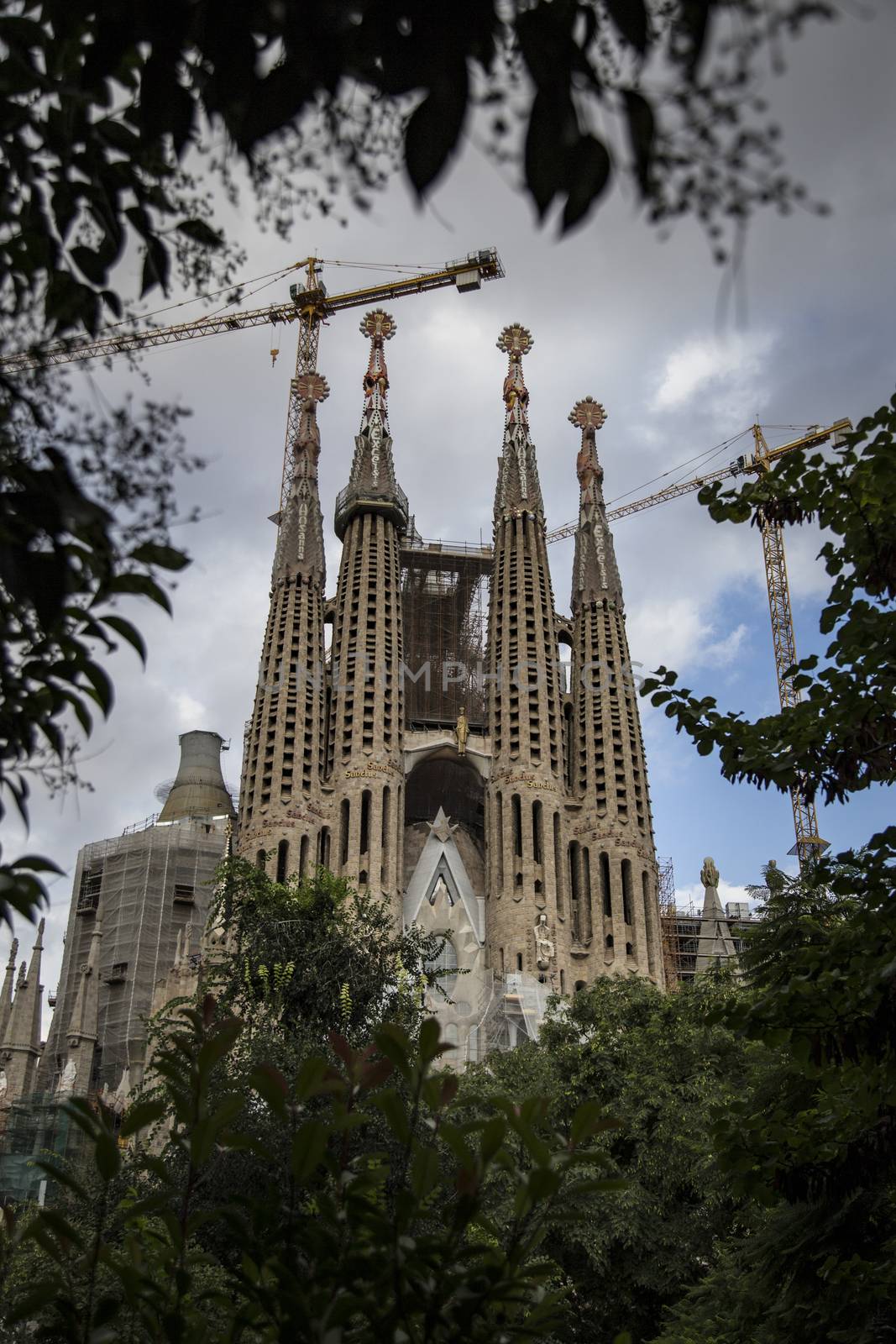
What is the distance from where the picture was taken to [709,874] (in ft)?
174

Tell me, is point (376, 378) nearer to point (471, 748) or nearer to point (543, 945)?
point (471, 748)

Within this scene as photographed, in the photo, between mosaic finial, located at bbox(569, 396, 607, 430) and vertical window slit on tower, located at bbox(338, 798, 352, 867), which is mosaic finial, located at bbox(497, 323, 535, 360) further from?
vertical window slit on tower, located at bbox(338, 798, 352, 867)

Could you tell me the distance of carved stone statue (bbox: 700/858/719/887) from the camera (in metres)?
52.8

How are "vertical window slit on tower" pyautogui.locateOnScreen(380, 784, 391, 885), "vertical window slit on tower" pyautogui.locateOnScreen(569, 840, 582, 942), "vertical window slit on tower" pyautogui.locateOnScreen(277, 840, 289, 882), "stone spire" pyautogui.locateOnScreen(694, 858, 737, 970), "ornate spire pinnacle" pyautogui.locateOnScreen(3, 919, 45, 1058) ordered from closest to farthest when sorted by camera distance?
"vertical window slit on tower" pyautogui.locateOnScreen(277, 840, 289, 882), "vertical window slit on tower" pyautogui.locateOnScreen(380, 784, 391, 885), "vertical window slit on tower" pyautogui.locateOnScreen(569, 840, 582, 942), "ornate spire pinnacle" pyautogui.locateOnScreen(3, 919, 45, 1058), "stone spire" pyautogui.locateOnScreen(694, 858, 737, 970)

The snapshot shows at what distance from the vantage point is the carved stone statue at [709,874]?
173 ft

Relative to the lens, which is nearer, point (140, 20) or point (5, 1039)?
point (140, 20)

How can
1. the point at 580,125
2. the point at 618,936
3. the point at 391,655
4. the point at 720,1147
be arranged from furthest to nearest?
the point at 391,655
the point at 618,936
the point at 720,1147
the point at 580,125

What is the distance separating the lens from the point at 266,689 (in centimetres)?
4453

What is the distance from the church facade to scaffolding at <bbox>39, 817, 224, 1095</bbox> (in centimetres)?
684

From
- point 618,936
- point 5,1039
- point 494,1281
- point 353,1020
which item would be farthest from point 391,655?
point 494,1281

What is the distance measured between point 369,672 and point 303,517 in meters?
6.88

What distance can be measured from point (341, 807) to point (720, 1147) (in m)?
36.1

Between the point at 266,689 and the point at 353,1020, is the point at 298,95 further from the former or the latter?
the point at 266,689

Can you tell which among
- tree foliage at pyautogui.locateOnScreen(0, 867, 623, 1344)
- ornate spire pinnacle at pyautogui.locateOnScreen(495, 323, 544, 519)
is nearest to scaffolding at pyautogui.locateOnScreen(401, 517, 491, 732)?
ornate spire pinnacle at pyautogui.locateOnScreen(495, 323, 544, 519)
